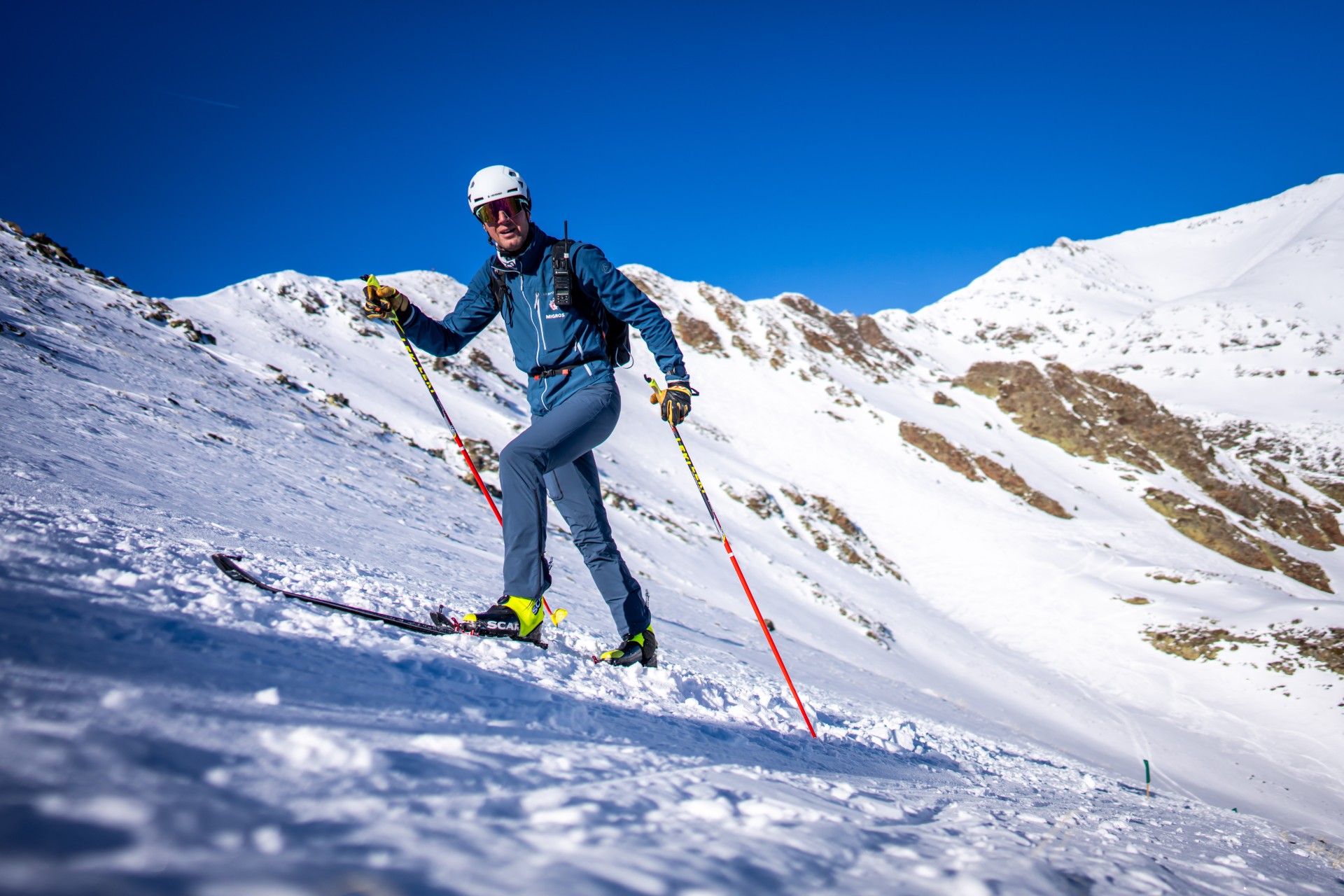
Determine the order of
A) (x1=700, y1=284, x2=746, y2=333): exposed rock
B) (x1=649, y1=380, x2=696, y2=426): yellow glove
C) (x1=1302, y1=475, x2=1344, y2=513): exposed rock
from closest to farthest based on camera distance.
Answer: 1. (x1=649, y1=380, x2=696, y2=426): yellow glove
2. (x1=1302, y1=475, x2=1344, y2=513): exposed rock
3. (x1=700, y1=284, x2=746, y2=333): exposed rock

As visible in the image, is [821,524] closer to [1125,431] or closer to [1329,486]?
[1125,431]

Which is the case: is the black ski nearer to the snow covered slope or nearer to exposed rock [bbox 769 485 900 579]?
exposed rock [bbox 769 485 900 579]

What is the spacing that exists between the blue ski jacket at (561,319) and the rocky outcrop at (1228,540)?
41.8 meters

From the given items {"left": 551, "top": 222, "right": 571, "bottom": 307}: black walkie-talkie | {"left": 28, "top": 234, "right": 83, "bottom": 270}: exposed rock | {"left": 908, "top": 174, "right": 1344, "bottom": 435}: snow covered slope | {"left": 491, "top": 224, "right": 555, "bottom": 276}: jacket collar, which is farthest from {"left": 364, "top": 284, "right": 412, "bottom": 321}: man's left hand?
{"left": 908, "top": 174, "right": 1344, "bottom": 435}: snow covered slope

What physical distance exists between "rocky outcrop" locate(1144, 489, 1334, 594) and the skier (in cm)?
4170

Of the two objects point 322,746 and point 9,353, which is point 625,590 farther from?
point 9,353

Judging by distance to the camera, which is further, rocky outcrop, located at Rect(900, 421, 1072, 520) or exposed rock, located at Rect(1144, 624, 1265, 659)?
rocky outcrop, located at Rect(900, 421, 1072, 520)

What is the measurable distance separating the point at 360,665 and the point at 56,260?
18.7m

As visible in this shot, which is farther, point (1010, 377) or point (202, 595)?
point (1010, 377)

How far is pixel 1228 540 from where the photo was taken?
3384cm

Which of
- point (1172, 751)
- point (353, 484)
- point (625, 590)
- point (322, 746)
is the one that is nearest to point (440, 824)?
point (322, 746)

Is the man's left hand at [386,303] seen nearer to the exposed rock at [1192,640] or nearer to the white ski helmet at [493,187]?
the white ski helmet at [493,187]

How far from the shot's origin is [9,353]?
317 inches

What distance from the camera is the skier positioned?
362 cm
